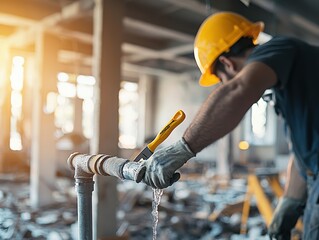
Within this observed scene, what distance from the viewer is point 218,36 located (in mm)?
1950

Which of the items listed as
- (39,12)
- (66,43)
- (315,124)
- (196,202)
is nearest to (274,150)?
(196,202)

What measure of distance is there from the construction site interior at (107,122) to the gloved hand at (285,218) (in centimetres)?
58

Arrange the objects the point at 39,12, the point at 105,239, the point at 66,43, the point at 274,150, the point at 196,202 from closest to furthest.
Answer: the point at 105,239 → the point at 39,12 → the point at 196,202 → the point at 66,43 → the point at 274,150

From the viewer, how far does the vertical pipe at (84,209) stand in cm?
122

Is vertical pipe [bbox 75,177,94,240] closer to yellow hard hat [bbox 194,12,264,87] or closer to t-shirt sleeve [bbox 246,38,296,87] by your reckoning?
t-shirt sleeve [bbox 246,38,296,87]

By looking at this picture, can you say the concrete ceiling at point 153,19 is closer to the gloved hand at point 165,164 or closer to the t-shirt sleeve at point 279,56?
the t-shirt sleeve at point 279,56

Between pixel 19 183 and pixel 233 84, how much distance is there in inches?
294

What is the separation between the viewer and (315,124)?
1728mm

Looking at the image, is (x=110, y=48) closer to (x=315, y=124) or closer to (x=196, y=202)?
(x=315, y=124)

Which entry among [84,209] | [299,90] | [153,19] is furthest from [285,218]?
[153,19]

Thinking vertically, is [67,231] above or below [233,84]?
below

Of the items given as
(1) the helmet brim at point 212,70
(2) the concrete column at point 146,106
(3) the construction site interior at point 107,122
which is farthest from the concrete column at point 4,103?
(1) the helmet brim at point 212,70

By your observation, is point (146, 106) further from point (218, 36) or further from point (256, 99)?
point (256, 99)

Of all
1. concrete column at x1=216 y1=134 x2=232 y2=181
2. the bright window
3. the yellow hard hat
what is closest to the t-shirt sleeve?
the yellow hard hat
